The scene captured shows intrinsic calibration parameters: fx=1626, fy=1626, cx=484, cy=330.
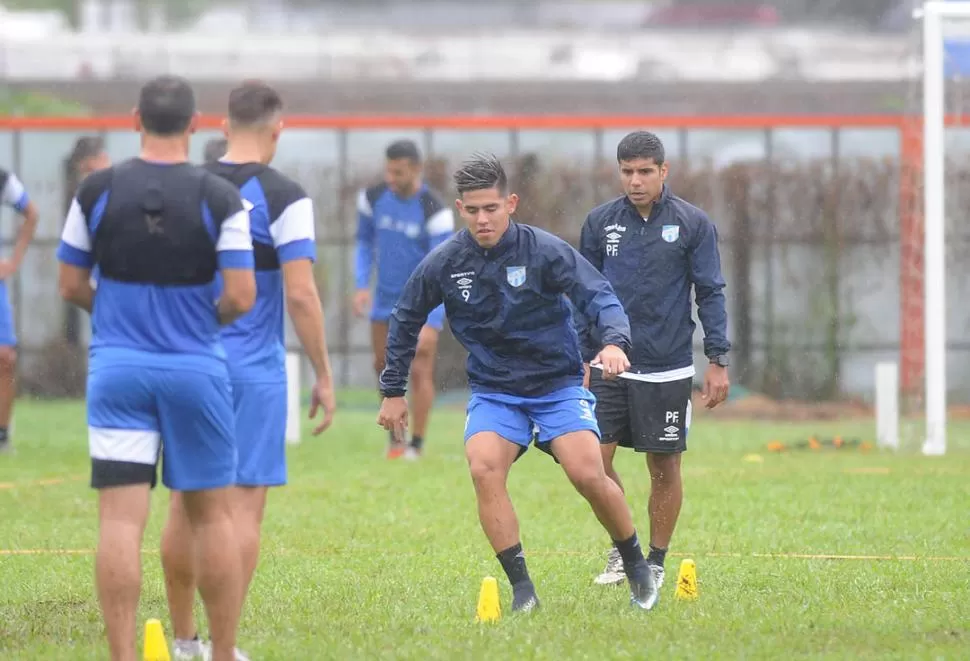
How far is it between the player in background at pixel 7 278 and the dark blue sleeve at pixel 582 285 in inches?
278

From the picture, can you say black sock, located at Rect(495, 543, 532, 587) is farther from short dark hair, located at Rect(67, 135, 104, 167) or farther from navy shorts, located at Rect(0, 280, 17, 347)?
short dark hair, located at Rect(67, 135, 104, 167)

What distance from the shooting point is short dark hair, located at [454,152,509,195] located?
7004mm

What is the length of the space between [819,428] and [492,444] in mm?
11339

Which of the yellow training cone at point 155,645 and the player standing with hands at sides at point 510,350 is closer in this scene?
the yellow training cone at point 155,645

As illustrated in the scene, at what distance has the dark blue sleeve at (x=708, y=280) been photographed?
8055mm

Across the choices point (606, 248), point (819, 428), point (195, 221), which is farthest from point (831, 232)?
point (195, 221)

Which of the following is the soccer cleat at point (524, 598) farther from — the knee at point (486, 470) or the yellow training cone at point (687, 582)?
the yellow training cone at point (687, 582)

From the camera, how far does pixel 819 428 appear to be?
701 inches

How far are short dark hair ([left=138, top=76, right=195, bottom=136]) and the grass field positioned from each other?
201cm

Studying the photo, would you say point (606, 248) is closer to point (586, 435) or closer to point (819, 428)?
point (586, 435)

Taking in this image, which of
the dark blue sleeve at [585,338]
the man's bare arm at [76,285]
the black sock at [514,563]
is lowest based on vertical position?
the black sock at [514,563]

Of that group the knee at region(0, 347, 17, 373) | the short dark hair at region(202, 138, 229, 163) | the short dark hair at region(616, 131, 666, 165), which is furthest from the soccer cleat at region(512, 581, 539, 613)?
the knee at region(0, 347, 17, 373)

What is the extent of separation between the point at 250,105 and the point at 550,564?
3.27 m

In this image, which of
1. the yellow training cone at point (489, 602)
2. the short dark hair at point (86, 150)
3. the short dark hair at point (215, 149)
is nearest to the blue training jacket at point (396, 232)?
the short dark hair at point (86, 150)
